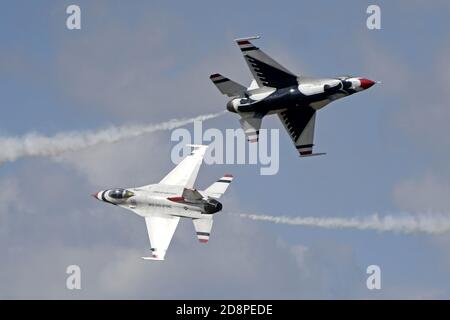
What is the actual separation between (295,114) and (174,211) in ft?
34.5

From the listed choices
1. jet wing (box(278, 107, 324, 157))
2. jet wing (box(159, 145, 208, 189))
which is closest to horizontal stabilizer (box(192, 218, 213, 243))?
jet wing (box(159, 145, 208, 189))

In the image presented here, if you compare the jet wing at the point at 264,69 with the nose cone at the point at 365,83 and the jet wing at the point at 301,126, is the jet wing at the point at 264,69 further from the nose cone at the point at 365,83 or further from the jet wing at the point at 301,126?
the nose cone at the point at 365,83

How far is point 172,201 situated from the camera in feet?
279

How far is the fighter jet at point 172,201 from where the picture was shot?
Result: 8344cm

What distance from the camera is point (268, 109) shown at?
83.9 metres

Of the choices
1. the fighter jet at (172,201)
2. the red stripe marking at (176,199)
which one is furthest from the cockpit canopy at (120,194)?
the red stripe marking at (176,199)

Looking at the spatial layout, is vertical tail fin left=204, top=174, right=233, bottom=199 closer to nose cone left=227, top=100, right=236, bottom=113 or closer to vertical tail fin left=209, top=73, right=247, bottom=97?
nose cone left=227, top=100, right=236, bottom=113

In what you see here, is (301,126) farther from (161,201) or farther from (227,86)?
(161,201)

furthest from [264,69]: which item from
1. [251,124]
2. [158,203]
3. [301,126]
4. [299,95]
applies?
[158,203]

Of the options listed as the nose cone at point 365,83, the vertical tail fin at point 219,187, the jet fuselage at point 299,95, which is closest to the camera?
the jet fuselage at point 299,95
